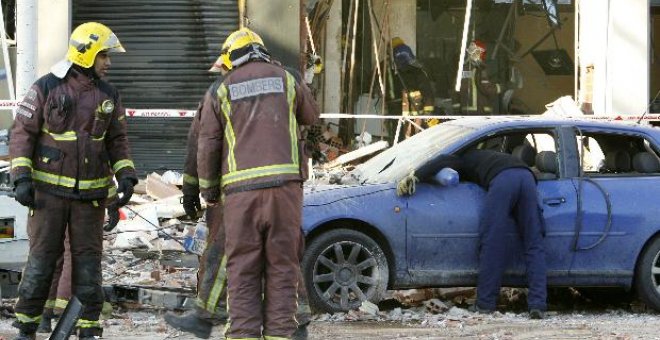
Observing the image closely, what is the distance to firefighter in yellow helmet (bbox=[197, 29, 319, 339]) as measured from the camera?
22.3ft

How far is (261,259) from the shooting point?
270 inches

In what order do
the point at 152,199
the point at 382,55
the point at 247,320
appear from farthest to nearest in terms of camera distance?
1. the point at 382,55
2. the point at 152,199
3. the point at 247,320

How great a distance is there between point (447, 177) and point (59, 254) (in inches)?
115

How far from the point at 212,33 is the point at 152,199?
2.46 m

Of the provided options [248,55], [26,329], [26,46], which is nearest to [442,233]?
[248,55]

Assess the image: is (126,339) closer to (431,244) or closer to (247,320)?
(247,320)

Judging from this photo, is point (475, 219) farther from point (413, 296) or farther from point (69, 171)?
point (69, 171)

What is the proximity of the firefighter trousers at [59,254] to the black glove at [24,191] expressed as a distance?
17 centimetres

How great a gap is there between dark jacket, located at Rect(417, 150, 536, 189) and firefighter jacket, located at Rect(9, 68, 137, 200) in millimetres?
2601

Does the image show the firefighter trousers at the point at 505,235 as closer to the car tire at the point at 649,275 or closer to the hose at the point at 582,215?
the hose at the point at 582,215

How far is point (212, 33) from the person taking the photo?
15453mm

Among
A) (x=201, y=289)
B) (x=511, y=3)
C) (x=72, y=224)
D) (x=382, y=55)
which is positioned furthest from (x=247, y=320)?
(x=511, y=3)

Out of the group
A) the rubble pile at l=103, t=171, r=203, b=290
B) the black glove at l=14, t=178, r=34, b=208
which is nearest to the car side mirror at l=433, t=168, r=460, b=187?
the rubble pile at l=103, t=171, r=203, b=290

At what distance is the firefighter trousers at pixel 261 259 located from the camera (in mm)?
6789
